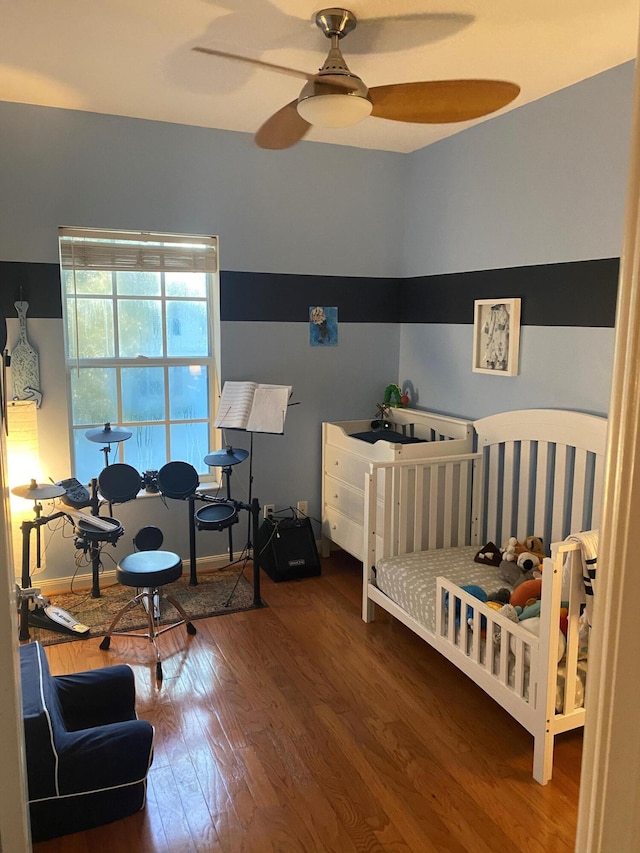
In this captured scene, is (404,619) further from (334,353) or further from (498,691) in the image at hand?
(334,353)

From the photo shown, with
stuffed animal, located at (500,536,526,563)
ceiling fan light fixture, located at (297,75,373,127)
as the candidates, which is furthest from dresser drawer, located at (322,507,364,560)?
ceiling fan light fixture, located at (297,75,373,127)

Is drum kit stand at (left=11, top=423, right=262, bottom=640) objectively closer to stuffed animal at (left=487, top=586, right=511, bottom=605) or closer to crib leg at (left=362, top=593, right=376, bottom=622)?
crib leg at (left=362, top=593, right=376, bottom=622)

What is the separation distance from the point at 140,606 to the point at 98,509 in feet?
1.92

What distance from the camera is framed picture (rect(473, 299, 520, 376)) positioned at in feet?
11.1

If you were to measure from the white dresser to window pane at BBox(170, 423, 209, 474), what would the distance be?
770mm

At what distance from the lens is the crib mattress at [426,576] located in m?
2.91

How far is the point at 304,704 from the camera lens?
2684 millimetres

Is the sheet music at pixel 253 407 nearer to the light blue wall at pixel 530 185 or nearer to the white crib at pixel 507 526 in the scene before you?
the white crib at pixel 507 526

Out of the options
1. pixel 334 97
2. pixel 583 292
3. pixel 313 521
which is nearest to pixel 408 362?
pixel 313 521

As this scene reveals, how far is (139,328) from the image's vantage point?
152 inches

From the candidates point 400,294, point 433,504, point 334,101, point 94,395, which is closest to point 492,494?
point 433,504

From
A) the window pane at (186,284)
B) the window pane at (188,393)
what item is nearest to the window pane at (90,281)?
the window pane at (186,284)

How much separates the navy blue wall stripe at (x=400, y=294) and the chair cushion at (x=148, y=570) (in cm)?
146

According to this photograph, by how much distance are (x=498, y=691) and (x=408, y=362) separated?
2404 millimetres
